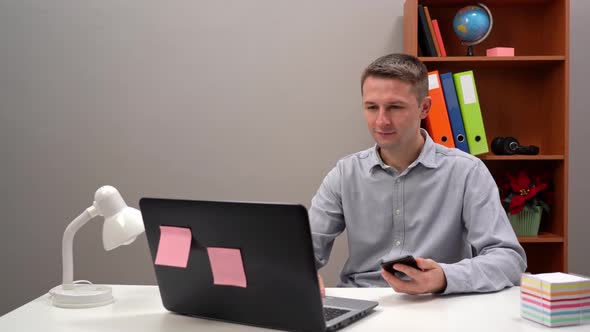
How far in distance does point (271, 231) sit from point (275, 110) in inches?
76.1

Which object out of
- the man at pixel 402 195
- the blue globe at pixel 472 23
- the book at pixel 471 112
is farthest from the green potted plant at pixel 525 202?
the man at pixel 402 195

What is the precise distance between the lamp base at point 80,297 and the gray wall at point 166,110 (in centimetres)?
157

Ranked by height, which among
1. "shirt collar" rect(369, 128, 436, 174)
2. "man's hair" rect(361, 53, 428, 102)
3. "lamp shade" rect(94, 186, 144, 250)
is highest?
"man's hair" rect(361, 53, 428, 102)

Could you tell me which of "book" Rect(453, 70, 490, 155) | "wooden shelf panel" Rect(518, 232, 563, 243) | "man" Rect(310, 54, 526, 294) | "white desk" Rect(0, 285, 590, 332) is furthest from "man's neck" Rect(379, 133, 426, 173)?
"wooden shelf panel" Rect(518, 232, 563, 243)

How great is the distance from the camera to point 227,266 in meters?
1.26

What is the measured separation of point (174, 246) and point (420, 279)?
1.83 feet

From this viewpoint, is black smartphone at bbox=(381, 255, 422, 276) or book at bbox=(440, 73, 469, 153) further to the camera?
book at bbox=(440, 73, 469, 153)

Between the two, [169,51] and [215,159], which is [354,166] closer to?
[215,159]

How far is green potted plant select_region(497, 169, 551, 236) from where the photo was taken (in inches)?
108

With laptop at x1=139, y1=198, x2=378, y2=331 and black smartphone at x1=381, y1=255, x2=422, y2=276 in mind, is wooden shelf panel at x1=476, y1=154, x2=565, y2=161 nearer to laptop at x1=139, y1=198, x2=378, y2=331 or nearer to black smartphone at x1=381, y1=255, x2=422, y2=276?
black smartphone at x1=381, y1=255, x2=422, y2=276

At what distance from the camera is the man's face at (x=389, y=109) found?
186 cm

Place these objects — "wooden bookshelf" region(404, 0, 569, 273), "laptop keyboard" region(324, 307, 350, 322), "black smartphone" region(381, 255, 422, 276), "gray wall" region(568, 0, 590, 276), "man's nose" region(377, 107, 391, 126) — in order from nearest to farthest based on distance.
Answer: "laptop keyboard" region(324, 307, 350, 322) → "black smartphone" region(381, 255, 422, 276) → "man's nose" region(377, 107, 391, 126) → "wooden bookshelf" region(404, 0, 569, 273) → "gray wall" region(568, 0, 590, 276)

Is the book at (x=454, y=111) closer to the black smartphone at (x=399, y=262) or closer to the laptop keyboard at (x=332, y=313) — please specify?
the black smartphone at (x=399, y=262)

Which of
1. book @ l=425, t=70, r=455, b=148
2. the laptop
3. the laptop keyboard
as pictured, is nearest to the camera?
the laptop
